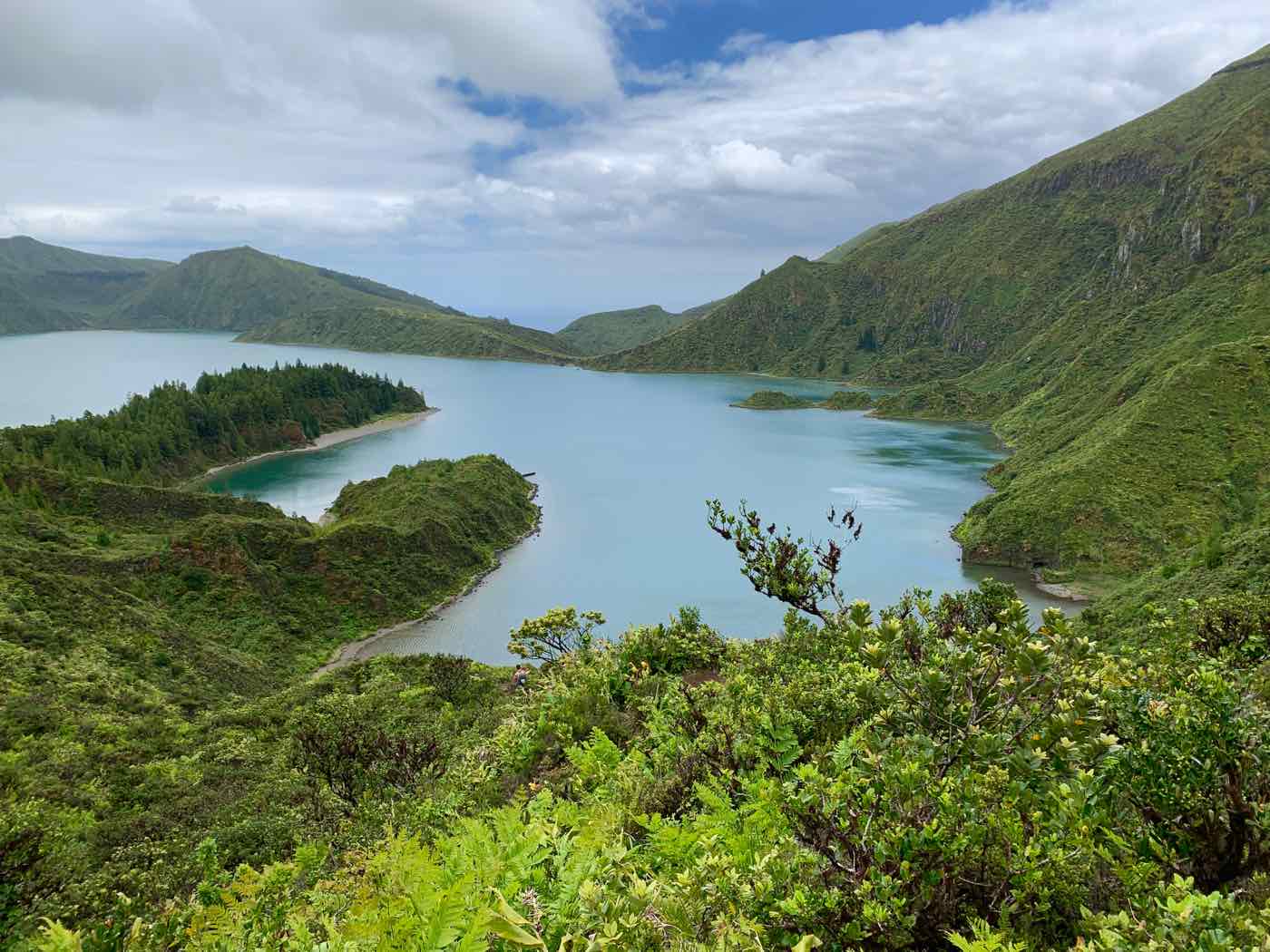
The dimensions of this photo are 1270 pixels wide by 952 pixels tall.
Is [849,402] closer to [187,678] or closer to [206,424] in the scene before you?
[206,424]

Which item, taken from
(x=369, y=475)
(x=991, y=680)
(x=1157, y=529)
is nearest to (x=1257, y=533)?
(x=1157, y=529)

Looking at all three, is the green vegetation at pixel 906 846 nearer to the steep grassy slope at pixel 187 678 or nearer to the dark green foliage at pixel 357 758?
the steep grassy slope at pixel 187 678

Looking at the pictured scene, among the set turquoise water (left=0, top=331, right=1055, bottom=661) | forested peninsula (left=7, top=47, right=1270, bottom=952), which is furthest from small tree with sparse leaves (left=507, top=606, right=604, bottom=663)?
turquoise water (left=0, top=331, right=1055, bottom=661)

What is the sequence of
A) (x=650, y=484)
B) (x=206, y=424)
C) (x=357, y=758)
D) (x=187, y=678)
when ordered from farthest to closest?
(x=206, y=424) < (x=650, y=484) < (x=187, y=678) < (x=357, y=758)

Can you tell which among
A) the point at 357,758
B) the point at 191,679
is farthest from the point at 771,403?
the point at 357,758

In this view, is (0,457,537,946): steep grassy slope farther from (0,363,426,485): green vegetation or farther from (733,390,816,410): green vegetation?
(733,390,816,410): green vegetation
